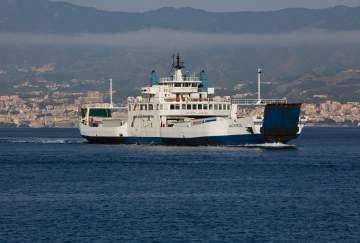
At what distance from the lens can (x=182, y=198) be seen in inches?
2832

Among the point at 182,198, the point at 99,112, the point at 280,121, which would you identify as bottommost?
the point at 182,198

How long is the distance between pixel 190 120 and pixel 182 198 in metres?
54.1

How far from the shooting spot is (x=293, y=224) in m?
60.6

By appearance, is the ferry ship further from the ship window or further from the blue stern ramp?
the ship window

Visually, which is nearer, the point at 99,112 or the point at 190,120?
the point at 190,120

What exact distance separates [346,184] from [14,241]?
32.5 m

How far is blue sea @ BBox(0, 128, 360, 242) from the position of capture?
5825 cm

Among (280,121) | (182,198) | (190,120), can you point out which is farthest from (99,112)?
(182,198)

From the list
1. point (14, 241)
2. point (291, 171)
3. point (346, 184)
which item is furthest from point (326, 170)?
point (14, 241)

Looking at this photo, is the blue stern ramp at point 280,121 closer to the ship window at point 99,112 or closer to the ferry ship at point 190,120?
the ferry ship at point 190,120

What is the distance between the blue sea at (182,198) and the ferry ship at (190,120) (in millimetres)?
5792

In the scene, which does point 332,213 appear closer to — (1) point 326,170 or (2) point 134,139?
(1) point 326,170

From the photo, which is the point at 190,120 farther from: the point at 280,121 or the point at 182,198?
the point at 182,198

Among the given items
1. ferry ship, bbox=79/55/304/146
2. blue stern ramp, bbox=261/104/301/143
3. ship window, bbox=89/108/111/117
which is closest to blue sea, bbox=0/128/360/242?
blue stern ramp, bbox=261/104/301/143
